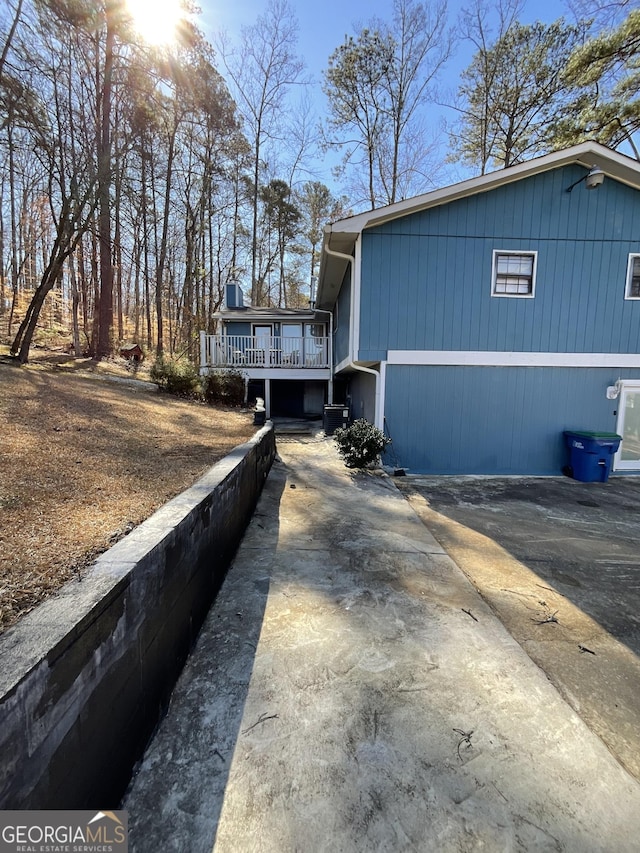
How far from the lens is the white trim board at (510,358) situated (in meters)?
7.18

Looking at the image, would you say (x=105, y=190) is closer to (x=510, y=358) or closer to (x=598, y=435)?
(x=510, y=358)

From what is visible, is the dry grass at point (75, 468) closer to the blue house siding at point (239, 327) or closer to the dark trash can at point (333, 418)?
the dark trash can at point (333, 418)

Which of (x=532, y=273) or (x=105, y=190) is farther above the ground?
(x=105, y=190)

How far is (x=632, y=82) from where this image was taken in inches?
403

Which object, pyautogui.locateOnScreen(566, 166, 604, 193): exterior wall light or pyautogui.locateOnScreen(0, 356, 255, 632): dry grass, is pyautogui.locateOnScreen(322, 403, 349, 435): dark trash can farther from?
pyautogui.locateOnScreen(566, 166, 604, 193): exterior wall light

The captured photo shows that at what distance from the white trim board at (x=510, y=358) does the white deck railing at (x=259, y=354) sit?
5.54 metres

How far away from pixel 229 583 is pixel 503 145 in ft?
61.1

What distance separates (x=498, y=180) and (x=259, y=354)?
7974mm

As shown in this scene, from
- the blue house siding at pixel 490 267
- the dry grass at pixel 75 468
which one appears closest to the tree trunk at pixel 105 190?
the dry grass at pixel 75 468

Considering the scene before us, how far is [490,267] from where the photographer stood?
7.16 m

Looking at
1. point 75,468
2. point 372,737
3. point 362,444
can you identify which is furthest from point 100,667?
point 362,444

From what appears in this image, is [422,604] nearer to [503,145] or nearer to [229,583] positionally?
[229,583]

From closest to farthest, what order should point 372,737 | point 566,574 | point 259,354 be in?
point 372,737 → point 566,574 → point 259,354

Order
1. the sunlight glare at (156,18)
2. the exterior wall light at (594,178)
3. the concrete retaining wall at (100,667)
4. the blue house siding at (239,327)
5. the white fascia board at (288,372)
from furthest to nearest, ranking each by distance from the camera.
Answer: the blue house siding at (239,327)
the white fascia board at (288,372)
the sunlight glare at (156,18)
the exterior wall light at (594,178)
the concrete retaining wall at (100,667)
